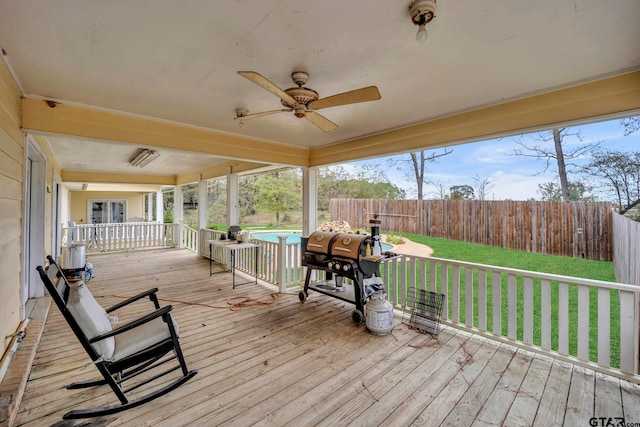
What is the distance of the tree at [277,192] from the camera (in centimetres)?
1473

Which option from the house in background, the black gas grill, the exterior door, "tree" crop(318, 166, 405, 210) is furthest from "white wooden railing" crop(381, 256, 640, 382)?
"tree" crop(318, 166, 405, 210)

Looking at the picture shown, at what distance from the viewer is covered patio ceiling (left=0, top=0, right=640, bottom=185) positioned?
59.7 inches

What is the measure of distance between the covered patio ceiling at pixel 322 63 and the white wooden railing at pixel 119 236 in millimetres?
6400

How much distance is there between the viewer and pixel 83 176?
842 centimetres

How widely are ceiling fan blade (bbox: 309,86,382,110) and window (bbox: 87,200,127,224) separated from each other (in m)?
15.3

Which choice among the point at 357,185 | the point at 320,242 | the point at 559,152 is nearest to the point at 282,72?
the point at 320,242

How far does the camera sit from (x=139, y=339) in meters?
1.97

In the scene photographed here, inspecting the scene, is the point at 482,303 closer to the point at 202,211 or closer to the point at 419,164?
the point at 202,211

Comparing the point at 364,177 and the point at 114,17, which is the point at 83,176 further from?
the point at 364,177

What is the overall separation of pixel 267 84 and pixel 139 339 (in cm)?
211

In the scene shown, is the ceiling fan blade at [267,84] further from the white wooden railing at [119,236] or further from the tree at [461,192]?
the white wooden railing at [119,236]

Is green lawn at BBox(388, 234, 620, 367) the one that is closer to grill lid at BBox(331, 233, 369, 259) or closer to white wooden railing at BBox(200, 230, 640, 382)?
white wooden railing at BBox(200, 230, 640, 382)

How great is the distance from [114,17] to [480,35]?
2287 mm

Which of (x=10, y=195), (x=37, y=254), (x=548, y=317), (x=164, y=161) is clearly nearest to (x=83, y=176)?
(x=164, y=161)
